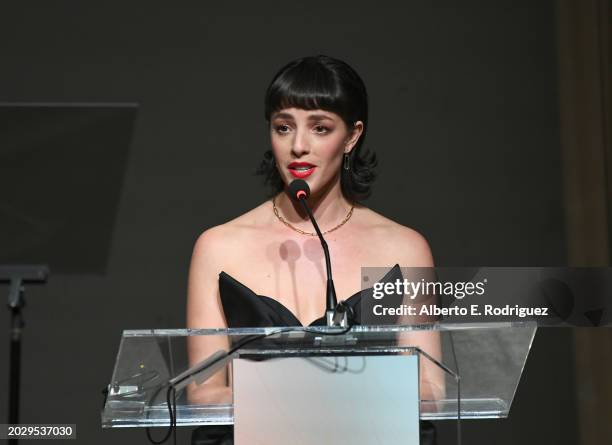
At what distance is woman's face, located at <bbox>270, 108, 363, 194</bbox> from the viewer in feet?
9.17

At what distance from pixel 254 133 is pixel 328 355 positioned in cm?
206

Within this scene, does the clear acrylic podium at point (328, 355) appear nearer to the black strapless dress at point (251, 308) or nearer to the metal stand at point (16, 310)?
the metal stand at point (16, 310)

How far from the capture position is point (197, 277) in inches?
114

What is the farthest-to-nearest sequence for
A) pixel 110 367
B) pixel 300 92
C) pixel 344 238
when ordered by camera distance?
pixel 110 367
pixel 344 238
pixel 300 92

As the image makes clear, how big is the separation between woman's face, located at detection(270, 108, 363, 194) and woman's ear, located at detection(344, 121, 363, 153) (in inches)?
2.7

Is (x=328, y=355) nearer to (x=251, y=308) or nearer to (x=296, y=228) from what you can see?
(x=251, y=308)

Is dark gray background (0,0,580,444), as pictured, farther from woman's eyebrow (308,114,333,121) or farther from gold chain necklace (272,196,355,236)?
woman's eyebrow (308,114,333,121)

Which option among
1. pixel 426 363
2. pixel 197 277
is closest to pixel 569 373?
pixel 197 277

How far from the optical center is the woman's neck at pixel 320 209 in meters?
2.95

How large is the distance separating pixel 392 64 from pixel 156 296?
1.19m

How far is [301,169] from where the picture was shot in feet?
9.27

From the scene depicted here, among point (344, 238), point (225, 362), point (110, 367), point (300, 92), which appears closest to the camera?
point (225, 362)

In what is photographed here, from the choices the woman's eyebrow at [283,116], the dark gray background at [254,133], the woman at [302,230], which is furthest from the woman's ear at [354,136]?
the dark gray background at [254,133]

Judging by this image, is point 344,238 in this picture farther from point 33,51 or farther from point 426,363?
point 33,51
